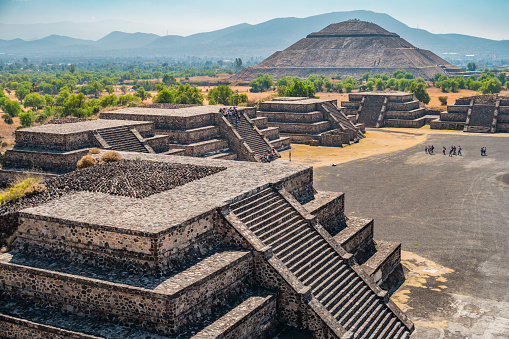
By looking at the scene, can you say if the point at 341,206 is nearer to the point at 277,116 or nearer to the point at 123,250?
the point at 123,250

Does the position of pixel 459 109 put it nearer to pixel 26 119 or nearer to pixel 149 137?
pixel 149 137

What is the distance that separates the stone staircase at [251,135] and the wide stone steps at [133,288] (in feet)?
90.6

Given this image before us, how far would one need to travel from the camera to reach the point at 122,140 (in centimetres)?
3262

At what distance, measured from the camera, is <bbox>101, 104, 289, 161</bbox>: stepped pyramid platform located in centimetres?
3897

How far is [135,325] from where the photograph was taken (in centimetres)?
1428

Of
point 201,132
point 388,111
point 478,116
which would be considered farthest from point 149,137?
point 478,116

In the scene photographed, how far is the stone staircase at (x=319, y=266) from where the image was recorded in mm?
17156

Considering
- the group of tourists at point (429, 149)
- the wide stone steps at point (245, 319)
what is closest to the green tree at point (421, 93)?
the group of tourists at point (429, 149)

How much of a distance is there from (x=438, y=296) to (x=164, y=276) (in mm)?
11386

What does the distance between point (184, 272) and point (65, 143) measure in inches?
674

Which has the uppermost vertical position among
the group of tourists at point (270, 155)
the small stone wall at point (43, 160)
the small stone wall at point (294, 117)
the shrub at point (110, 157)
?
the shrub at point (110, 157)

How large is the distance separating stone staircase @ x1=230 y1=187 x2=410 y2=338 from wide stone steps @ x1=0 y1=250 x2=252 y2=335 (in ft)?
5.66

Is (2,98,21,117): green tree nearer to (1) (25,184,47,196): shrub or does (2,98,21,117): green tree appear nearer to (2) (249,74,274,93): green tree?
(1) (25,184,47,196): shrub

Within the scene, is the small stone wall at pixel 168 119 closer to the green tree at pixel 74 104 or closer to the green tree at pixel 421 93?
the green tree at pixel 74 104
